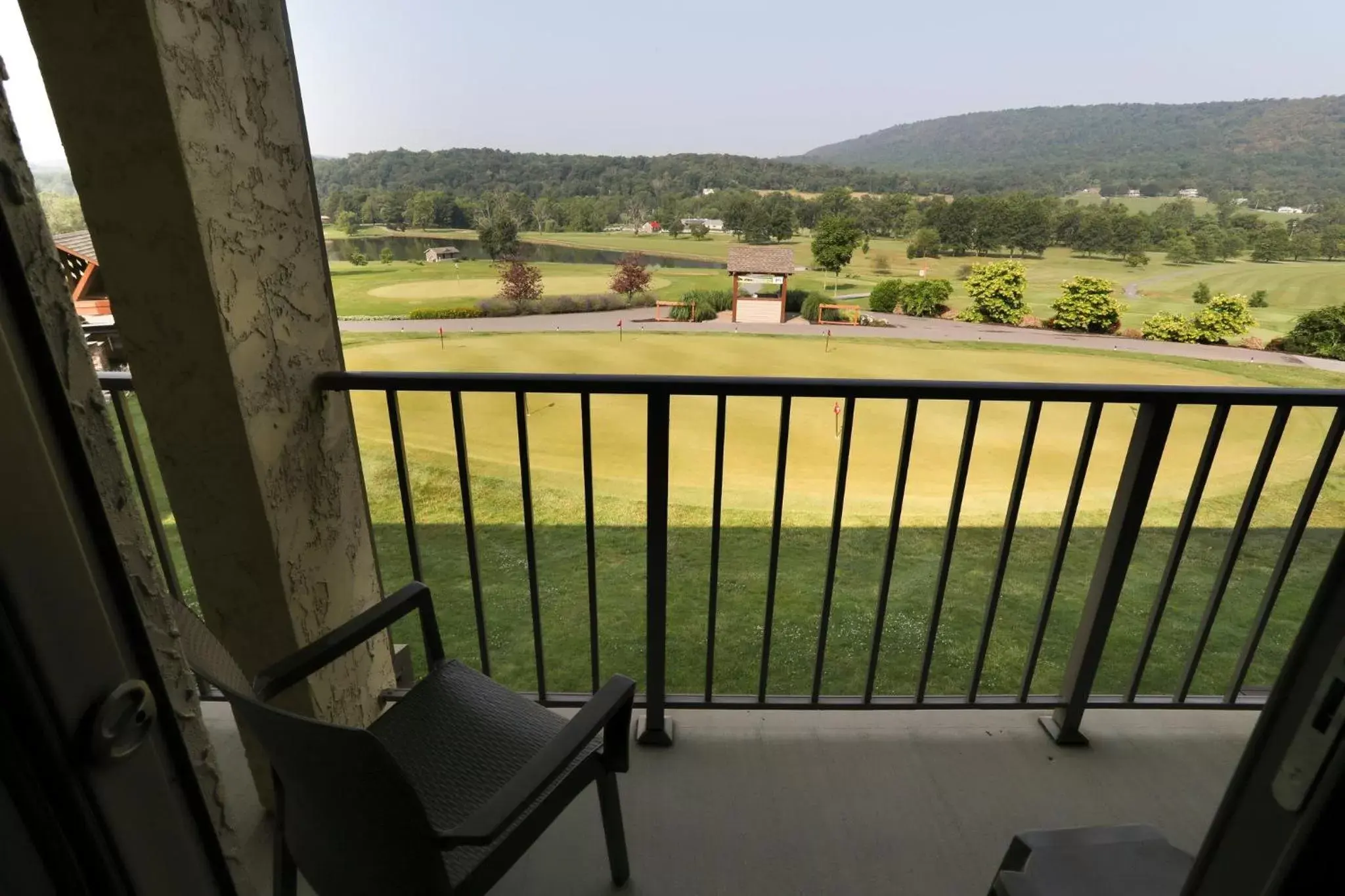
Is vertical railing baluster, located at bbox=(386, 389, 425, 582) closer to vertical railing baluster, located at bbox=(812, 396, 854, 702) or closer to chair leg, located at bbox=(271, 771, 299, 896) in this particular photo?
chair leg, located at bbox=(271, 771, 299, 896)

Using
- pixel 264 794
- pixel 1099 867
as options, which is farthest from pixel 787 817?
pixel 264 794

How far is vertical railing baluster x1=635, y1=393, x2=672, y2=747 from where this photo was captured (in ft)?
5.07

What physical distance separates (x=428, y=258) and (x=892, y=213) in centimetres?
206

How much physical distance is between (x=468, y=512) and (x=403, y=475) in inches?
8.8

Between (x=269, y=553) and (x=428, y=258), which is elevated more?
(x=428, y=258)

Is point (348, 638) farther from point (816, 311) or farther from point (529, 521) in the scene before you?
point (816, 311)

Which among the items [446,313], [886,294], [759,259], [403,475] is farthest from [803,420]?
[403,475]

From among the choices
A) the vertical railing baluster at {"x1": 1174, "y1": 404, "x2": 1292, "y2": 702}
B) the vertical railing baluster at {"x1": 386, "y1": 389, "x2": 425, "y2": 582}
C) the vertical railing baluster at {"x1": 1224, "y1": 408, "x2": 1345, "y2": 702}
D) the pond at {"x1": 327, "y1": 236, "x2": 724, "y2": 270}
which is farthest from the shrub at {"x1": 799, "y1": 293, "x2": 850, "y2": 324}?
the vertical railing baluster at {"x1": 386, "y1": 389, "x2": 425, "y2": 582}

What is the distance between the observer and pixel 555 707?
2006mm

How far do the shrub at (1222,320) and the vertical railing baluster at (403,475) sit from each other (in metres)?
3.38

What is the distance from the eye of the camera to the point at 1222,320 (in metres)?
2.70

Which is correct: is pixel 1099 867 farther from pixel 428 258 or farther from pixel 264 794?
pixel 428 258

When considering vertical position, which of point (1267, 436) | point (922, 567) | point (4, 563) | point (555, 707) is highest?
point (4, 563)

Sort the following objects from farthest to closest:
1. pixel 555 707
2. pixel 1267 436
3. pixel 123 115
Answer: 1. pixel 555 707
2. pixel 1267 436
3. pixel 123 115
